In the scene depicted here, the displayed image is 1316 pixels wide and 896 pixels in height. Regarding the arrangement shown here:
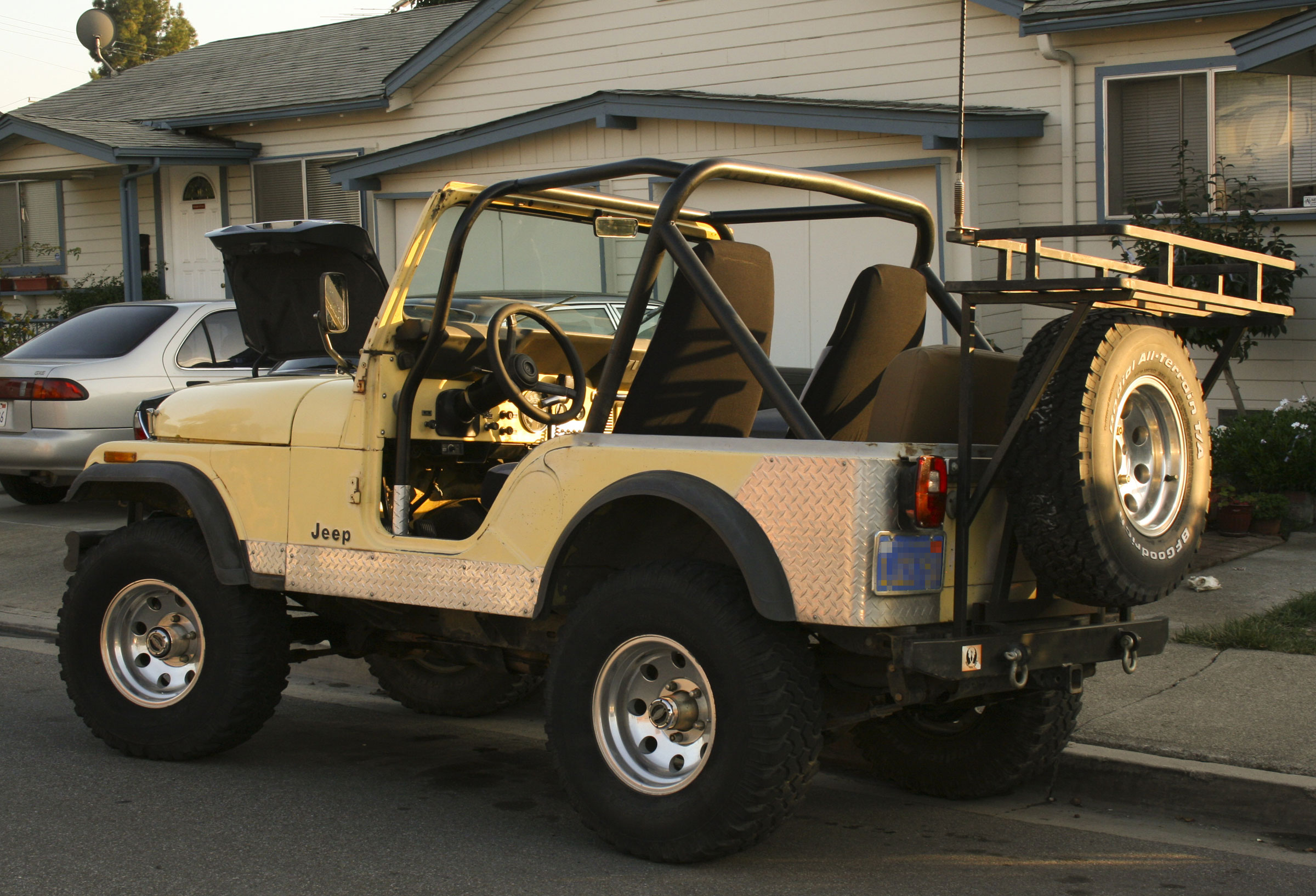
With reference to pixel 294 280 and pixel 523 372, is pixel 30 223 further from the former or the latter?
pixel 523 372

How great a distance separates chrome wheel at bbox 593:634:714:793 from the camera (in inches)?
170

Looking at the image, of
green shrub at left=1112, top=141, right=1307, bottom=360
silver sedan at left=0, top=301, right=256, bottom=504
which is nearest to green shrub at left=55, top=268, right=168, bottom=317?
silver sedan at left=0, top=301, right=256, bottom=504

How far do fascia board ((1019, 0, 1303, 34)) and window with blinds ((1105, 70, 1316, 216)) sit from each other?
60 cm

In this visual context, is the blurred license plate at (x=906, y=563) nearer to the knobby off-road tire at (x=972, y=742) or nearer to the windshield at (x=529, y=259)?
the knobby off-road tire at (x=972, y=742)

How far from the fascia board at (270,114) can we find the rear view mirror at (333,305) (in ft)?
41.0

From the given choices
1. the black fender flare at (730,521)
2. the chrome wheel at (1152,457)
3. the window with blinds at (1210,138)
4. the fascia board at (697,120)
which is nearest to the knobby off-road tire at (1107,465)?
the chrome wheel at (1152,457)

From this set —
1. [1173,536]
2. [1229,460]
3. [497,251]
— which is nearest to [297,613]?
[497,251]

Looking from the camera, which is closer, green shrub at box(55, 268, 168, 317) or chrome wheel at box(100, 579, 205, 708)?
chrome wheel at box(100, 579, 205, 708)

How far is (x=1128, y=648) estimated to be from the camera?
14.7ft

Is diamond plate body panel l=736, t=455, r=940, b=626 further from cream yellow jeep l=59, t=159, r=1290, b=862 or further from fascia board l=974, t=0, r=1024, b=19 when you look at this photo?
fascia board l=974, t=0, r=1024, b=19

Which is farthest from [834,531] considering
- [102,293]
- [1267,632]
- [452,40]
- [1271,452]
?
[102,293]

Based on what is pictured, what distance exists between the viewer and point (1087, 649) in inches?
174

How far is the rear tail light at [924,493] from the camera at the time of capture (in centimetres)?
396

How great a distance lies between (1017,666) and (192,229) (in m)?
17.8
